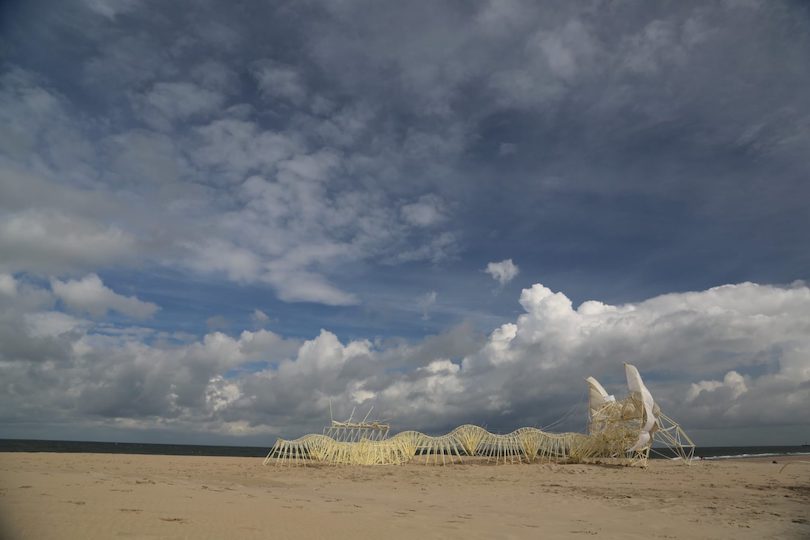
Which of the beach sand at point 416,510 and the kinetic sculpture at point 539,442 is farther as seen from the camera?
the kinetic sculpture at point 539,442

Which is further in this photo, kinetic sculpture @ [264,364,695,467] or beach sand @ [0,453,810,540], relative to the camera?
kinetic sculpture @ [264,364,695,467]

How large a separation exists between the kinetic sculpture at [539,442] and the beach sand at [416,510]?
811 centimetres

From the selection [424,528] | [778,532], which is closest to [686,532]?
[778,532]

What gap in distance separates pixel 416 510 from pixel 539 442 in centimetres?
2069

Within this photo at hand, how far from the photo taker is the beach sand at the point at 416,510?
7.97 meters

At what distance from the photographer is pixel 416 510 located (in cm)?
1198

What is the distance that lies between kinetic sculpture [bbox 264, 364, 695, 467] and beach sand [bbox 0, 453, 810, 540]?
8.11m

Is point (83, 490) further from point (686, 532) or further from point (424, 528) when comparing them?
point (686, 532)

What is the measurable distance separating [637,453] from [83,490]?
2677cm

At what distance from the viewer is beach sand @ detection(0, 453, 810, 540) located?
26.2 feet

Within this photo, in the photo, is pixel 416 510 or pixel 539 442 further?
pixel 539 442

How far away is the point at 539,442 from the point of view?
30.5 meters

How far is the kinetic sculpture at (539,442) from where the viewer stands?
27.9 m

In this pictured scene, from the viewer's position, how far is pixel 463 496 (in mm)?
15930
